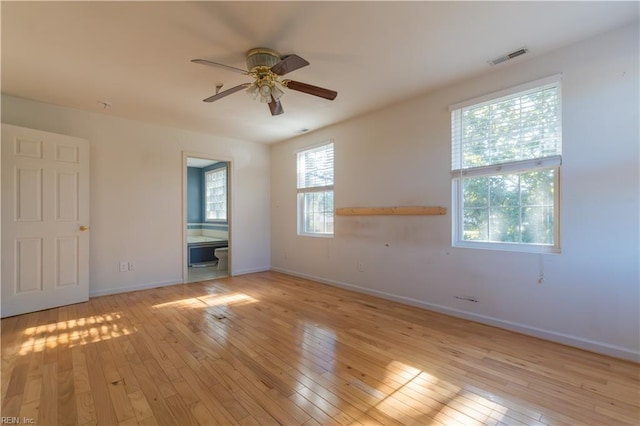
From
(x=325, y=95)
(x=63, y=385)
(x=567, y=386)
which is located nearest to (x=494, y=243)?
(x=567, y=386)

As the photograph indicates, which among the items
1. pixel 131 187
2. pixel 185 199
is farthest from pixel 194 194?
pixel 131 187

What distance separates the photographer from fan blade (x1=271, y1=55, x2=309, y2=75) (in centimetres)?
214

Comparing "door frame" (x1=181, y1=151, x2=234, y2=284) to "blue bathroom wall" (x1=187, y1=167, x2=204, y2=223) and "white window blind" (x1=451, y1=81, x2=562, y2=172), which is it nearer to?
"blue bathroom wall" (x1=187, y1=167, x2=204, y2=223)

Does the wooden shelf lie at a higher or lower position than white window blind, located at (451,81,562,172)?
lower

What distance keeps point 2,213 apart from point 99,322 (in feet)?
5.38

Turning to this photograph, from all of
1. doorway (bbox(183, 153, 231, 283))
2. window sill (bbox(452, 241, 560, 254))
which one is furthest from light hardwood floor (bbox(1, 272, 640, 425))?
doorway (bbox(183, 153, 231, 283))

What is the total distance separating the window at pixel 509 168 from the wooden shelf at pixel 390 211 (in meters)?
0.23

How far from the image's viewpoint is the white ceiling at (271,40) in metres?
2.03

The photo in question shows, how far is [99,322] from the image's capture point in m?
3.04

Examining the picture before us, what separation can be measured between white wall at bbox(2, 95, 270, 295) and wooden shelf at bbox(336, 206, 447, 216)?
231cm

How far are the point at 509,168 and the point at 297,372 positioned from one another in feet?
8.73

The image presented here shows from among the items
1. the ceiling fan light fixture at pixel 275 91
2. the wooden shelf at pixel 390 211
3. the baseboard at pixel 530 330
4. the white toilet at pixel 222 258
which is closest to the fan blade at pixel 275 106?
the ceiling fan light fixture at pixel 275 91

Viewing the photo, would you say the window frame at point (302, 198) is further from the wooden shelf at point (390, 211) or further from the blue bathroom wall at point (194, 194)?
the blue bathroom wall at point (194, 194)

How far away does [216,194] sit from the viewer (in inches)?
292
